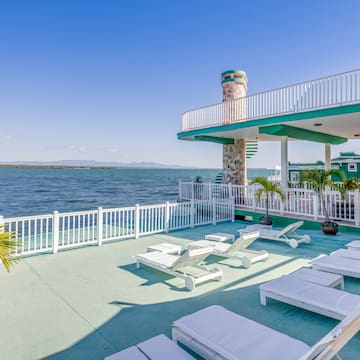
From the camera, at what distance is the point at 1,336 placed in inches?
119

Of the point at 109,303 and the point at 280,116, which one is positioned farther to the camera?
the point at 280,116

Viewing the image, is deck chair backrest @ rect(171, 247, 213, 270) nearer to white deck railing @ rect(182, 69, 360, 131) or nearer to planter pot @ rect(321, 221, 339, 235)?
planter pot @ rect(321, 221, 339, 235)

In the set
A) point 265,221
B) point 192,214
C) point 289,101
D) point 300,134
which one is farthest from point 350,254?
point 300,134

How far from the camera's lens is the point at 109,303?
12.6 ft

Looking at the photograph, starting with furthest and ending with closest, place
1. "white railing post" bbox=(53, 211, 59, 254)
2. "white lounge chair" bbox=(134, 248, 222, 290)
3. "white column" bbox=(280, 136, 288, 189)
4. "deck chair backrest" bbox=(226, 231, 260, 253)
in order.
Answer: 1. "white column" bbox=(280, 136, 288, 189)
2. "white railing post" bbox=(53, 211, 59, 254)
3. "deck chair backrest" bbox=(226, 231, 260, 253)
4. "white lounge chair" bbox=(134, 248, 222, 290)

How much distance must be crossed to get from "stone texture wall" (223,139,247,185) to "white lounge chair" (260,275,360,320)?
9.84m

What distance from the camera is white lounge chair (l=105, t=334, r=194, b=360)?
2.28 m

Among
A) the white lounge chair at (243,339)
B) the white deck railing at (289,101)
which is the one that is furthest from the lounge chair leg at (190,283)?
the white deck railing at (289,101)

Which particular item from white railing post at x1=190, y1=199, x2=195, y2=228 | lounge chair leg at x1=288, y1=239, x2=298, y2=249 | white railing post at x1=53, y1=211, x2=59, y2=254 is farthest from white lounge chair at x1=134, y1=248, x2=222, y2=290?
white railing post at x1=190, y1=199, x2=195, y2=228

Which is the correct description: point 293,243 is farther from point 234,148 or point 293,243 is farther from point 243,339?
point 234,148

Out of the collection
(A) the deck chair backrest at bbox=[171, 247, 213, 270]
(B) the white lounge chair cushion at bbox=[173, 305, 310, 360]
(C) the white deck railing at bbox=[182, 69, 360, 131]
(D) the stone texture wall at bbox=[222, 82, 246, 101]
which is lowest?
(B) the white lounge chair cushion at bbox=[173, 305, 310, 360]

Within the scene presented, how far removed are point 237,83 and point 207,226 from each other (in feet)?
25.8

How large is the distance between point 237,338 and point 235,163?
38.5ft

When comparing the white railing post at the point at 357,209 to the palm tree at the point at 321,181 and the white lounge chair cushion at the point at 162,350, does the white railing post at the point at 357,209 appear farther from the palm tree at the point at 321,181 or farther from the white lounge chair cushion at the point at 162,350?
the white lounge chair cushion at the point at 162,350
